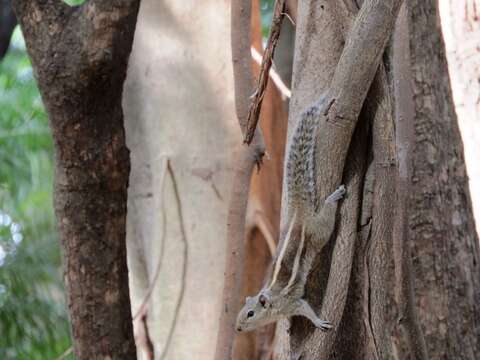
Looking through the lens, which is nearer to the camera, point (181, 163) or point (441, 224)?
point (441, 224)

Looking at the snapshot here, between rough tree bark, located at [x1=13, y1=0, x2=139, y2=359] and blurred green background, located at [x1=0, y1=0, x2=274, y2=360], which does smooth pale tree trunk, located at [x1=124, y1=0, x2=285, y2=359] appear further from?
rough tree bark, located at [x1=13, y1=0, x2=139, y2=359]

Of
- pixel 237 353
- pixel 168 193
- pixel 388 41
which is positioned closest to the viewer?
pixel 388 41

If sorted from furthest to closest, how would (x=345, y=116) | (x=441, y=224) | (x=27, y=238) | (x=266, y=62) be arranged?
(x=27, y=238) → (x=441, y=224) → (x=266, y=62) → (x=345, y=116)

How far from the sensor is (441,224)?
1.38 metres

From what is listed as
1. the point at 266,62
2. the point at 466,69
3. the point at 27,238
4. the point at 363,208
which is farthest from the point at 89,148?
the point at 27,238

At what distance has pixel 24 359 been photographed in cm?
208

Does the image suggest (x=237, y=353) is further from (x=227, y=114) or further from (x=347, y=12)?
(x=347, y=12)

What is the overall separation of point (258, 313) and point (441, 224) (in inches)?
22.7

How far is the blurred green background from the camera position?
2.13 m

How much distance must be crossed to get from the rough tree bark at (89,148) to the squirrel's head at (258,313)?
163 mm

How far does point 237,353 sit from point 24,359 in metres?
0.66

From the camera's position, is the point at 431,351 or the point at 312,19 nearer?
the point at 312,19

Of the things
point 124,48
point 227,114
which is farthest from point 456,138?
point 124,48

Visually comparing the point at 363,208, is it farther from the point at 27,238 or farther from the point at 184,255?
the point at 27,238
